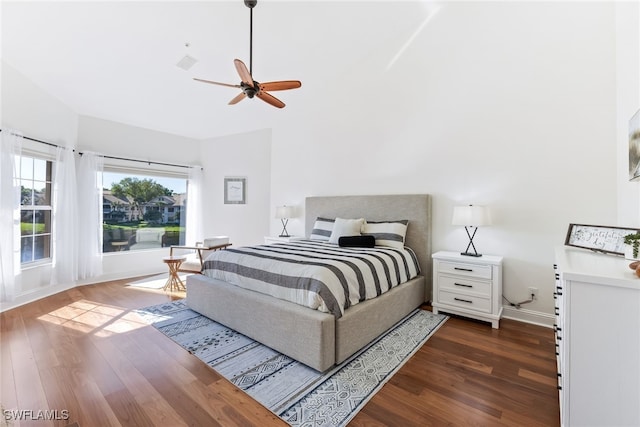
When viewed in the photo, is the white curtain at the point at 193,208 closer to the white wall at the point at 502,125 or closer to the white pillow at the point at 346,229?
the white wall at the point at 502,125

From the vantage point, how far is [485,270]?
2.74 m

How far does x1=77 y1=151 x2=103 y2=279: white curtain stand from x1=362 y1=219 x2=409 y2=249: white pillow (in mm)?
4126

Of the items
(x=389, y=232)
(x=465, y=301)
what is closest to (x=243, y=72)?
(x=389, y=232)

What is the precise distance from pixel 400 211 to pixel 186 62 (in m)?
3.32

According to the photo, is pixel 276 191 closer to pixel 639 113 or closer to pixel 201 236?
pixel 201 236

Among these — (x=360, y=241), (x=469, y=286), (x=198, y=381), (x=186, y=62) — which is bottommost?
(x=198, y=381)

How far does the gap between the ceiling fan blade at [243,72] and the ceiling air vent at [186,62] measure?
61.9 inches

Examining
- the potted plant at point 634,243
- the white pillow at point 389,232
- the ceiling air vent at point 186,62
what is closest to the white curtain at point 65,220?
the ceiling air vent at point 186,62

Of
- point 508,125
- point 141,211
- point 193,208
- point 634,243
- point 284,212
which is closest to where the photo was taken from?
point 634,243

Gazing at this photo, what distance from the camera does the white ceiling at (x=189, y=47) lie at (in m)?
2.78

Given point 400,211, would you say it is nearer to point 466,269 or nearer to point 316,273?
point 466,269

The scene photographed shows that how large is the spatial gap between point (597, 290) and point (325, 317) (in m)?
1.45

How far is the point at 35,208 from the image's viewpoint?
3.70 meters

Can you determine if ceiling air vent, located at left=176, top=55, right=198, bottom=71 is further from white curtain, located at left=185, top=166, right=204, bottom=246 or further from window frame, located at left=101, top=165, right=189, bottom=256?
white curtain, located at left=185, top=166, right=204, bottom=246
